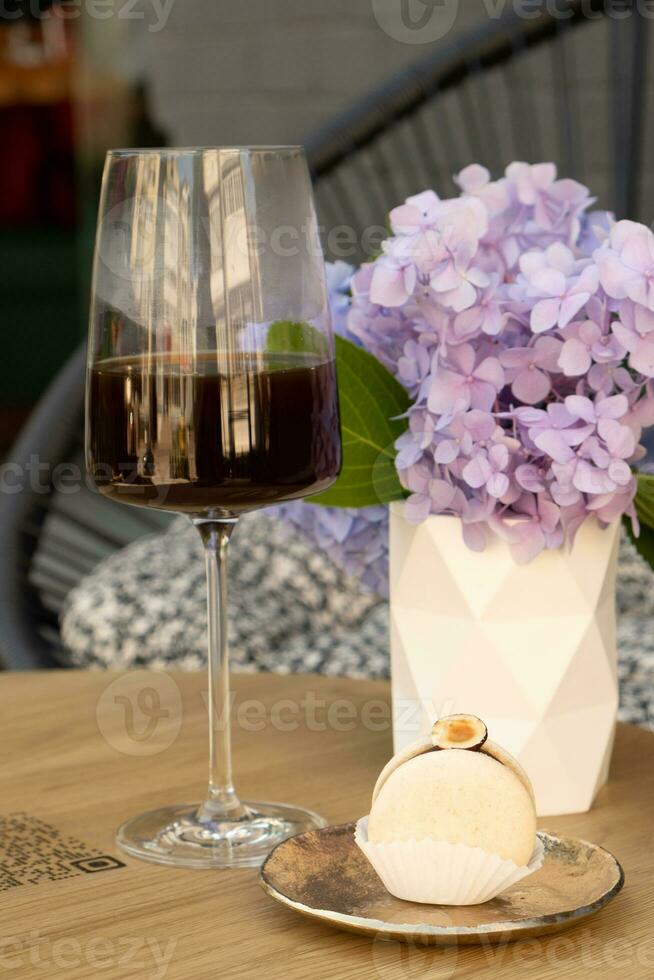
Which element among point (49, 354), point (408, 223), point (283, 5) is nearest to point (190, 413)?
point (408, 223)

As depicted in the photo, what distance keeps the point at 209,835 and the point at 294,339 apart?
0.86 ft

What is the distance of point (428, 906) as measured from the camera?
0.67m

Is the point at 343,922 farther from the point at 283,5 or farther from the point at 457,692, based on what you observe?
the point at 283,5

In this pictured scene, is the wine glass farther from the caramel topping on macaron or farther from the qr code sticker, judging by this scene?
the caramel topping on macaron

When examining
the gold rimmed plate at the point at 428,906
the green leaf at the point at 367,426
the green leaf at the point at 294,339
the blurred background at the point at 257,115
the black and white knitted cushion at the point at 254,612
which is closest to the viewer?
the gold rimmed plate at the point at 428,906

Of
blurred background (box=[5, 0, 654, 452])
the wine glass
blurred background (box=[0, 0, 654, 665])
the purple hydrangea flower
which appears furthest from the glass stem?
blurred background (box=[5, 0, 654, 452])

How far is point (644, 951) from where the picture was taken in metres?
0.65

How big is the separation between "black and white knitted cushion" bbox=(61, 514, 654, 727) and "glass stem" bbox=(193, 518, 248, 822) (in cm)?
84

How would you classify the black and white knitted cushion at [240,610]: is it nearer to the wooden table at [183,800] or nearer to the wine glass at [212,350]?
the wooden table at [183,800]

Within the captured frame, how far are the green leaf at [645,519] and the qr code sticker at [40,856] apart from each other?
34cm

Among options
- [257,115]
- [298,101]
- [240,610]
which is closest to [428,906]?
[240,610]

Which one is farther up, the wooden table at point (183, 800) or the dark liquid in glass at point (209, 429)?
the dark liquid in glass at point (209, 429)

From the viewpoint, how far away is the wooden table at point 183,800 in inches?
25.6

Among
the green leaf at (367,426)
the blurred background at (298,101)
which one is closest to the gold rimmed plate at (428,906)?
the green leaf at (367,426)
